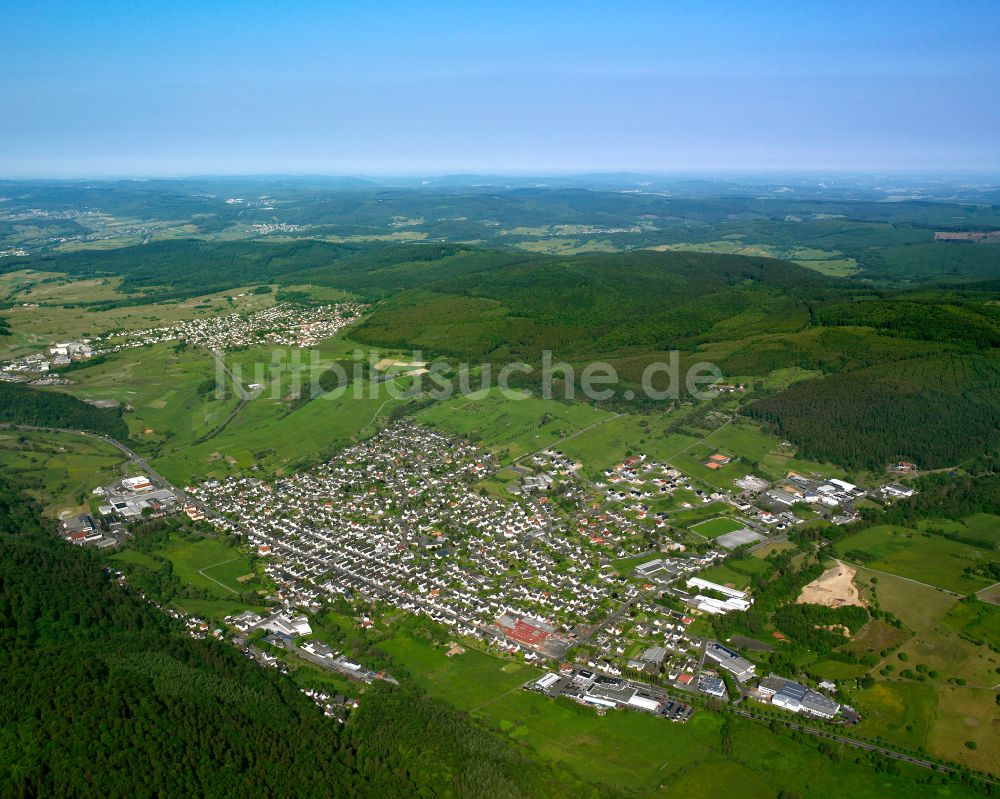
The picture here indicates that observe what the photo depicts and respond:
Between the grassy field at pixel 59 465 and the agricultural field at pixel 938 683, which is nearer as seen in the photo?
the agricultural field at pixel 938 683

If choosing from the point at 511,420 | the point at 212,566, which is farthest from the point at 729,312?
the point at 212,566

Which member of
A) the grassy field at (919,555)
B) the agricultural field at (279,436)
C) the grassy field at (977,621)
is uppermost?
the agricultural field at (279,436)

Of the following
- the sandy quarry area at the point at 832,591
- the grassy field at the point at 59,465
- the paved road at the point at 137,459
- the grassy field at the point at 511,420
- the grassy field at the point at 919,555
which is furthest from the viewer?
the grassy field at the point at 511,420

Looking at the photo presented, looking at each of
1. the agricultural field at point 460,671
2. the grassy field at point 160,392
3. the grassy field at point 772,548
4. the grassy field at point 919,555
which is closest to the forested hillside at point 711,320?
the grassy field at point 919,555

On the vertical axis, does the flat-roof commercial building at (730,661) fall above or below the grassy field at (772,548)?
below

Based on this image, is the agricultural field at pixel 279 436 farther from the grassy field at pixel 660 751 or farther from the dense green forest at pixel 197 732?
the grassy field at pixel 660 751

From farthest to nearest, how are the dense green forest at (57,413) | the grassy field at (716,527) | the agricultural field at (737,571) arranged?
the dense green forest at (57,413), the grassy field at (716,527), the agricultural field at (737,571)
